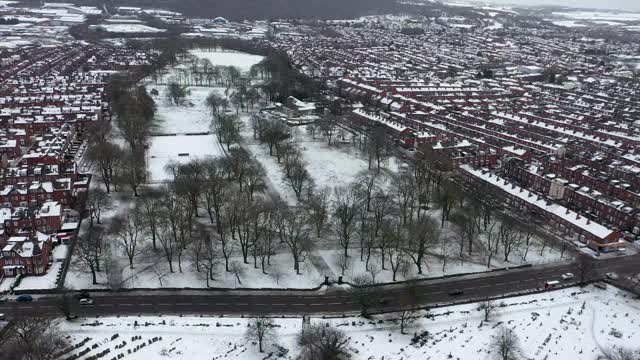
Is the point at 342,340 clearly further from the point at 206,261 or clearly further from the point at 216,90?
the point at 216,90

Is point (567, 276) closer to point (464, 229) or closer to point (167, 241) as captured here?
point (464, 229)

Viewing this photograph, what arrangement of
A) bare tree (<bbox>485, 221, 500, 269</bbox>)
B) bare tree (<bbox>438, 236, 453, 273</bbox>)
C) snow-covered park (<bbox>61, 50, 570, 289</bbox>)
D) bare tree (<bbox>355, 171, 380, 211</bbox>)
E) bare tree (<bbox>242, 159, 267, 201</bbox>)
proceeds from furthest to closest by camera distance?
1. bare tree (<bbox>242, 159, 267, 201</bbox>)
2. bare tree (<bbox>355, 171, 380, 211</bbox>)
3. bare tree (<bbox>485, 221, 500, 269</bbox>)
4. bare tree (<bbox>438, 236, 453, 273</bbox>)
5. snow-covered park (<bbox>61, 50, 570, 289</bbox>)

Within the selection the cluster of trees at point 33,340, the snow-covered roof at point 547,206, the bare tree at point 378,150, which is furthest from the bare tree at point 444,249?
the cluster of trees at point 33,340

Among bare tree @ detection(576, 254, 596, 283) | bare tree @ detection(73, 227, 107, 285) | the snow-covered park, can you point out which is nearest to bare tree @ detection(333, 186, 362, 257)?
the snow-covered park

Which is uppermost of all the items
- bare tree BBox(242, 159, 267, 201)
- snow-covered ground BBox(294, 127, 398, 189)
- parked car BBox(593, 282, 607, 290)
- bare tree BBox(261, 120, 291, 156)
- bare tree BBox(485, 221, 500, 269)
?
bare tree BBox(261, 120, 291, 156)

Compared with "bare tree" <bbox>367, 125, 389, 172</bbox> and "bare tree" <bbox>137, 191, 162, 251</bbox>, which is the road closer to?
"bare tree" <bbox>137, 191, 162, 251</bbox>

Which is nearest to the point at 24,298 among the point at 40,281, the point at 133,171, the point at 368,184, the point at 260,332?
the point at 40,281

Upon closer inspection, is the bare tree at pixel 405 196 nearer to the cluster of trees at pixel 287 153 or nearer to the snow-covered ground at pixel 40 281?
the cluster of trees at pixel 287 153
